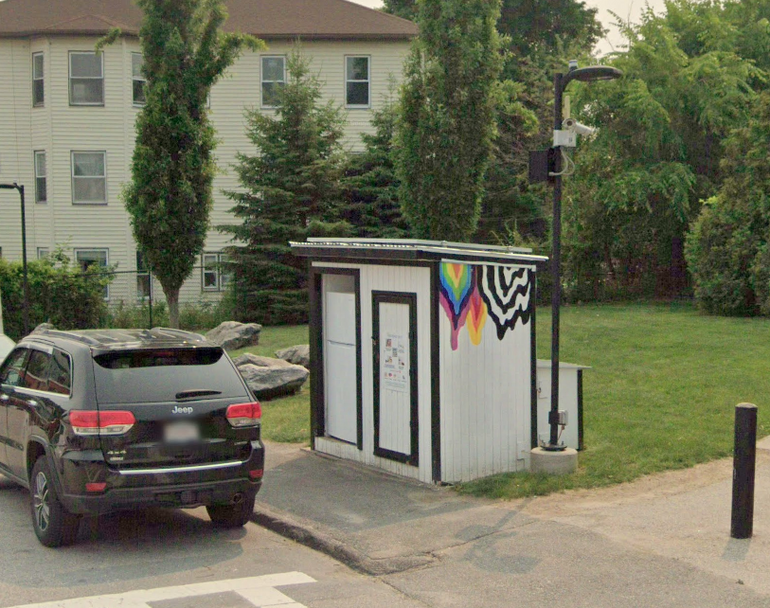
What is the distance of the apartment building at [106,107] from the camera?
31.1 meters

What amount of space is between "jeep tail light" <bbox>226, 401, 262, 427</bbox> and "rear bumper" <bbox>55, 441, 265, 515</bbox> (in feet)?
1.24

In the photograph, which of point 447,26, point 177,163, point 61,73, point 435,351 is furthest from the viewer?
point 61,73

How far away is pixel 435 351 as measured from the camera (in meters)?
9.17

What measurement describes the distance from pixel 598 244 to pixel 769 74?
6.83m

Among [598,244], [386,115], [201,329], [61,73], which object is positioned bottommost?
[201,329]

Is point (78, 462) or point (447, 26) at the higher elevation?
point (447, 26)

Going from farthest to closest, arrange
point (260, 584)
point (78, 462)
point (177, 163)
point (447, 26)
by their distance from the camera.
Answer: point (177, 163) → point (447, 26) → point (78, 462) → point (260, 584)

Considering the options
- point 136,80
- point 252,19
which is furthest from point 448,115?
point 252,19

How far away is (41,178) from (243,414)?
26769 millimetres

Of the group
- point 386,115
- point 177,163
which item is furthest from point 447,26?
point 386,115

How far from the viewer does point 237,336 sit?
20.6 metres

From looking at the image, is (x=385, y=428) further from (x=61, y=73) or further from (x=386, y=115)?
(x=61, y=73)

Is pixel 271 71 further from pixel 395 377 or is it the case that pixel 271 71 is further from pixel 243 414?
pixel 243 414

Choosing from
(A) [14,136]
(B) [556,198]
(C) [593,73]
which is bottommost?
(B) [556,198]
